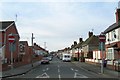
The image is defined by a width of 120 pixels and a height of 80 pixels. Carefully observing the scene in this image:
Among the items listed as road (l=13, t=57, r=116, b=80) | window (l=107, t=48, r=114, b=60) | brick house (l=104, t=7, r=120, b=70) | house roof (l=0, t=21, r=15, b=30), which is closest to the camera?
road (l=13, t=57, r=116, b=80)

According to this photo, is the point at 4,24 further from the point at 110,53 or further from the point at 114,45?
the point at 114,45

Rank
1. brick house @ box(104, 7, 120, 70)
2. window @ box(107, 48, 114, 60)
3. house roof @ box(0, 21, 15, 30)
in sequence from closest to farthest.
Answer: brick house @ box(104, 7, 120, 70) → window @ box(107, 48, 114, 60) → house roof @ box(0, 21, 15, 30)

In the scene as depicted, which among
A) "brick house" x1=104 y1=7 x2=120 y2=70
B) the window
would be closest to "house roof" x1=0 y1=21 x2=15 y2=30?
"brick house" x1=104 y1=7 x2=120 y2=70

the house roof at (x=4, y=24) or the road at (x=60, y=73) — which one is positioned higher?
the house roof at (x=4, y=24)

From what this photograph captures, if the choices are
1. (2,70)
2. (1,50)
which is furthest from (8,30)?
(2,70)

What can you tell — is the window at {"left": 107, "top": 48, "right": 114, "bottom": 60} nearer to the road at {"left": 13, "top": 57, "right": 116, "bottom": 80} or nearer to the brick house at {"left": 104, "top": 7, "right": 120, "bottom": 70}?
the brick house at {"left": 104, "top": 7, "right": 120, "bottom": 70}

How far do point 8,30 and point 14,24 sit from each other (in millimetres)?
5898

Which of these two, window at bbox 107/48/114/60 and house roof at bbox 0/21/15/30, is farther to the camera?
house roof at bbox 0/21/15/30

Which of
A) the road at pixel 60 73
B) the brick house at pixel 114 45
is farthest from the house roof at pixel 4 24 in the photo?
the brick house at pixel 114 45

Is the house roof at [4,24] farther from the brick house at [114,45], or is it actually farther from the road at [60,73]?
the brick house at [114,45]

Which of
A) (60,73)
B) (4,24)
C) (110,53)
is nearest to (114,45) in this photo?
(110,53)

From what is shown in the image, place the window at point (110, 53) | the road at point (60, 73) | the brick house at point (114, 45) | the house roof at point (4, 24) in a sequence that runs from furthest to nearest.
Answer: the house roof at point (4, 24)
the window at point (110, 53)
the brick house at point (114, 45)
the road at point (60, 73)

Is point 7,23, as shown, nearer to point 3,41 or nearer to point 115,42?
point 3,41

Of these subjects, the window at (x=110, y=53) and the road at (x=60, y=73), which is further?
the window at (x=110, y=53)
